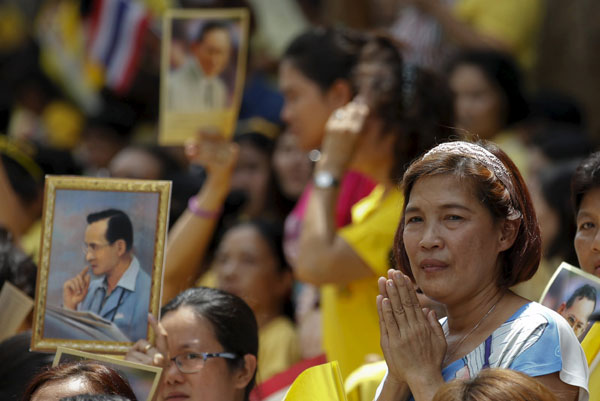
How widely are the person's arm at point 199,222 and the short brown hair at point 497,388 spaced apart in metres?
2.17

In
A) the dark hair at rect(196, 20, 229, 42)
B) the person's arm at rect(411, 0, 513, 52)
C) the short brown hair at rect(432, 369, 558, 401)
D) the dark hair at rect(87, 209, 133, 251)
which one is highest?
the person's arm at rect(411, 0, 513, 52)

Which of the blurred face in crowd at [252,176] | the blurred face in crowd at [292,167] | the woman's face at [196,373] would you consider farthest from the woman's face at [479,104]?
the woman's face at [196,373]

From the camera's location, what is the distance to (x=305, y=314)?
16.9 ft

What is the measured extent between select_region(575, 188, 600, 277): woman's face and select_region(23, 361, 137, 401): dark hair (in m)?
1.36

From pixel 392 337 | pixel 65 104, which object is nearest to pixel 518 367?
pixel 392 337

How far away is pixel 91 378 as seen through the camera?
2734 mm

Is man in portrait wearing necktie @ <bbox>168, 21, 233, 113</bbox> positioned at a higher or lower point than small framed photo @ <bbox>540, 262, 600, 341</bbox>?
higher

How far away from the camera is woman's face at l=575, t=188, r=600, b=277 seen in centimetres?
300

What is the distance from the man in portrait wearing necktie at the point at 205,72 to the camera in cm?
472

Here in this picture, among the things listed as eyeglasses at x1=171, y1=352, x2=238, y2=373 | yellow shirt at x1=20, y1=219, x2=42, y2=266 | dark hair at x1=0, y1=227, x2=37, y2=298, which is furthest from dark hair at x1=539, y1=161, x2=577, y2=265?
yellow shirt at x1=20, y1=219, x2=42, y2=266

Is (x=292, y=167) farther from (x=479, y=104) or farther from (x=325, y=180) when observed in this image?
(x=325, y=180)

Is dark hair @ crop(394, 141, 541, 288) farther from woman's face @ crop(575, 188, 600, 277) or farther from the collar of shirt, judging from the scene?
the collar of shirt

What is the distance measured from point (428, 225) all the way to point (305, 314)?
8.39 feet

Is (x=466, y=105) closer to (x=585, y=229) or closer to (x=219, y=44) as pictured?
(x=219, y=44)
